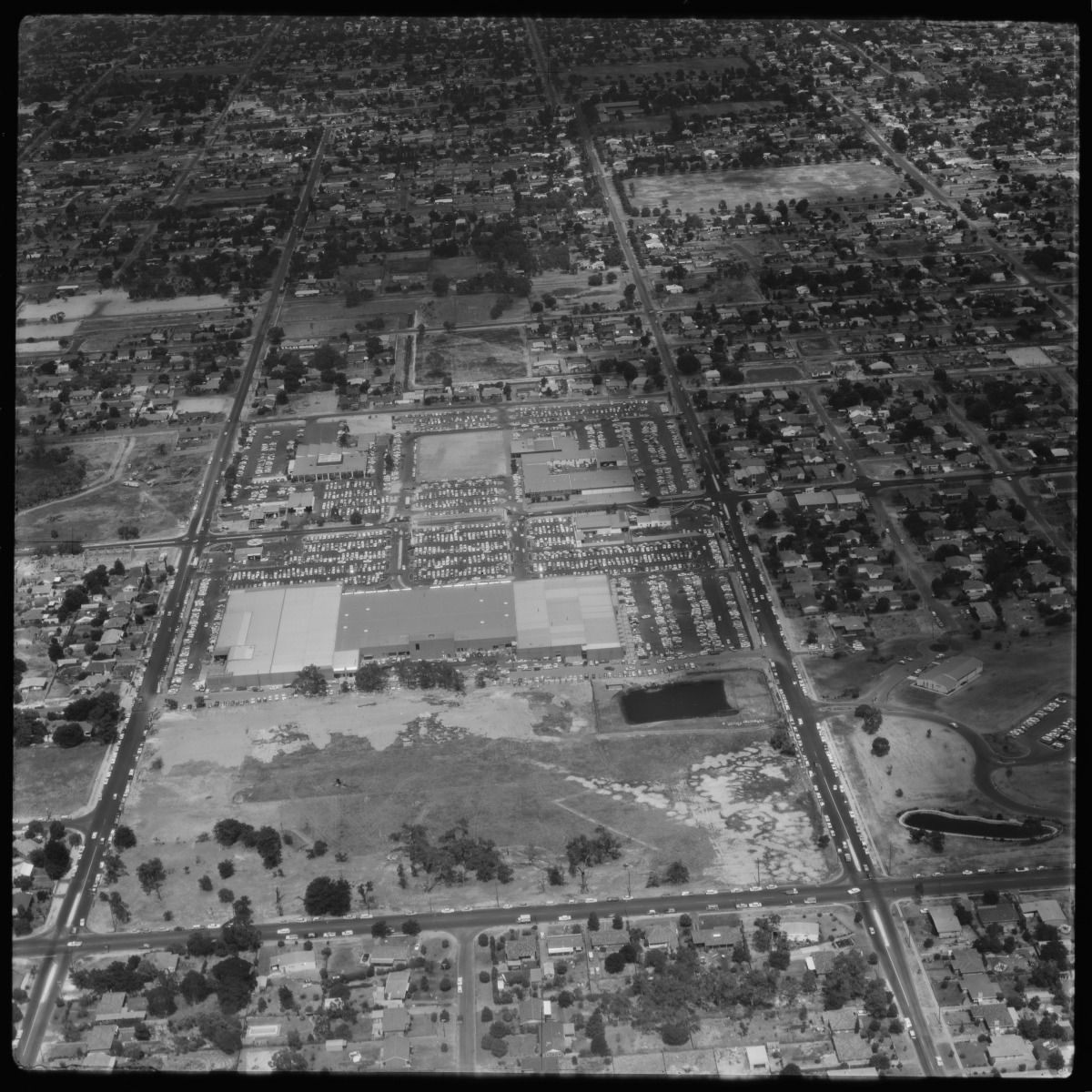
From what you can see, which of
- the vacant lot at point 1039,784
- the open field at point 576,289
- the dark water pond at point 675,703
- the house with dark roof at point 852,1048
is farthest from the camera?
the open field at point 576,289

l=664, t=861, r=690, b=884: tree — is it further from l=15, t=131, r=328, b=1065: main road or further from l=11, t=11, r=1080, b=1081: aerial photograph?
l=15, t=131, r=328, b=1065: main road

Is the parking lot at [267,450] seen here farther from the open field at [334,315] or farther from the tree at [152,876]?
the tree at [152,876]

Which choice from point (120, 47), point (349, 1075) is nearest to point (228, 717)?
point (349, 1075)

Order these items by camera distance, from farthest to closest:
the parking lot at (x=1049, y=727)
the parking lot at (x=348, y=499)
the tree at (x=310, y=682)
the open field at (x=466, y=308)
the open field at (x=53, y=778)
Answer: the open field at (x=466, y=308), the parking lot at (x=348, y=499), the tree at (x=310, y=682), the parking lot at (x=1049, y=727), the open field at (x=53, y=778)

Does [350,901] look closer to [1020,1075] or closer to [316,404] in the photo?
[1020,1075]

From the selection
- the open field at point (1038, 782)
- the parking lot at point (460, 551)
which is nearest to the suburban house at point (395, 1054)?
the open field at point (1038, 782)

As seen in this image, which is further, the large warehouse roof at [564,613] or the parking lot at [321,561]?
the parking lot at [321,561]
